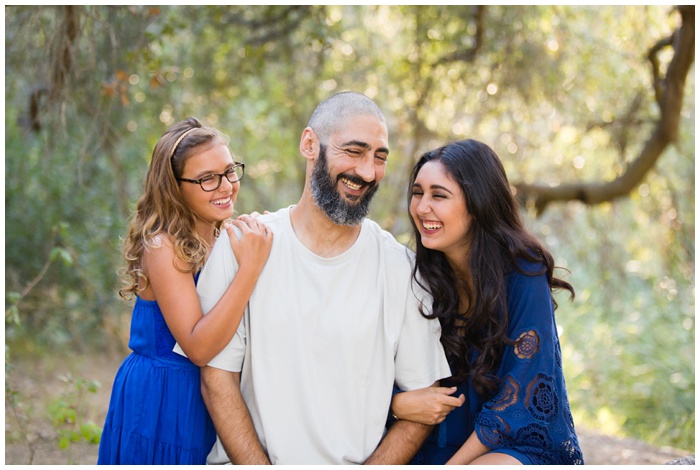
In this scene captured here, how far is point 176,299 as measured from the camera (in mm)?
2594

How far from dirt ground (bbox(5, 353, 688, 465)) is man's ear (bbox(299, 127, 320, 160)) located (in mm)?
2094

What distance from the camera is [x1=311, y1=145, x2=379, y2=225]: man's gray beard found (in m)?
2.71

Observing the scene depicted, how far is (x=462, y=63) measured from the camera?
641 cm

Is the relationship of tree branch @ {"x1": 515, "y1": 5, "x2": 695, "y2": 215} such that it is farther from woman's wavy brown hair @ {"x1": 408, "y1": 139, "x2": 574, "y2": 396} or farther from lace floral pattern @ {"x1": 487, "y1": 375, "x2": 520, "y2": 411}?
lace floral pattern @ {"x1": 487, "y1": 375, "x2": 520, "y2": 411}

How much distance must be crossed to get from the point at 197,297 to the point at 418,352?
33.8 inches

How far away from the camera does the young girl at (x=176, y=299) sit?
257cm

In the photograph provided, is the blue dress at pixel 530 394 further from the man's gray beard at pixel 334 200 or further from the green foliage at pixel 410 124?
the green foliage at pixel 410 124

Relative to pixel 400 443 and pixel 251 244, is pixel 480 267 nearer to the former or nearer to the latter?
pixel 400 443

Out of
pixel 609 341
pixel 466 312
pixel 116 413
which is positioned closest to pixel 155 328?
pixel 116 413

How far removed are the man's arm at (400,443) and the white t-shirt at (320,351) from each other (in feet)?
0.12

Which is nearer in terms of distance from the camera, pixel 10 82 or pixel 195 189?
pixel 195 189

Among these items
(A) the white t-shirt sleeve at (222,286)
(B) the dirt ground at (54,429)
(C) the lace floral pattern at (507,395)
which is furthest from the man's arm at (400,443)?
(B) the dirt ground at (54,429)

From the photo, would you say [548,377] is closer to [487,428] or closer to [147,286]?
[487,428]

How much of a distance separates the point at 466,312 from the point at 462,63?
4.05 metres
